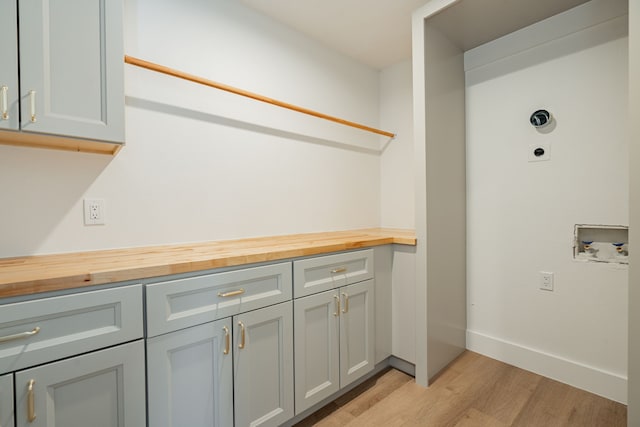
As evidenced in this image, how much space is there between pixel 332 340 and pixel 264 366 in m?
0.43

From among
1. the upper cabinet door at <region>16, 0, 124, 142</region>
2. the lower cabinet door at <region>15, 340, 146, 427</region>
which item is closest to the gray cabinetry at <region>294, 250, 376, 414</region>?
the lower cabinet door at <region>15, 340, 146, 427</region>

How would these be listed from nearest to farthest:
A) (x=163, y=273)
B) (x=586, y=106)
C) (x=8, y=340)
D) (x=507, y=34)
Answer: (x=8, y=340) < (x=163, y=273) < (x=586, y=106) < (x=507, y=34)

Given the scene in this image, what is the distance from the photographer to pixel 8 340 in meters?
0.82

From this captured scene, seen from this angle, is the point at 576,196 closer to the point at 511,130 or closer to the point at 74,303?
the point at 511,130

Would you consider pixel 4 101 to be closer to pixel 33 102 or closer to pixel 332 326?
pixel 33 102

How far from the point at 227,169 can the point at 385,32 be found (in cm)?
153

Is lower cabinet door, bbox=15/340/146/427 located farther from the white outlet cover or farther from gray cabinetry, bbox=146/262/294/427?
the white outlet cover

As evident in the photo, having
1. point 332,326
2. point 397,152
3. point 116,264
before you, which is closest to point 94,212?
point 116,264

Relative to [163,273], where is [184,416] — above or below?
below

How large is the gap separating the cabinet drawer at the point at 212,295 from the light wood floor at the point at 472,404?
2.55 ft

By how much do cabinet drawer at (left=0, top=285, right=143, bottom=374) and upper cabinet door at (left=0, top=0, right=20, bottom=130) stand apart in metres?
0.62

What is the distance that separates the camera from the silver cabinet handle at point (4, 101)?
954 millimetres

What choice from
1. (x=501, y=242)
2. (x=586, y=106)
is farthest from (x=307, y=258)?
(x=586, y=106)

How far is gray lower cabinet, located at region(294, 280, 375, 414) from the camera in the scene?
4.91ft
